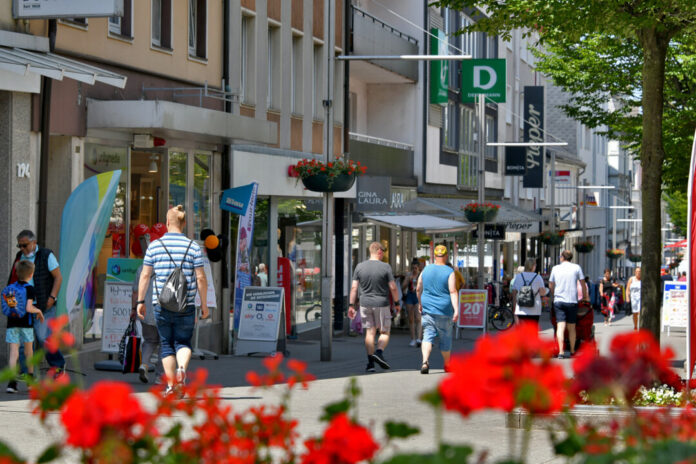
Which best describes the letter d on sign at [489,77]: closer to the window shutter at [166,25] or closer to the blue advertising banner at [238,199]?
the blue advertising banner at [238,199]

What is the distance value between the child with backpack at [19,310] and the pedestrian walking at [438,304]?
532 centimetres

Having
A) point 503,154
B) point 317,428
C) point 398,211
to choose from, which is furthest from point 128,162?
point 503,154

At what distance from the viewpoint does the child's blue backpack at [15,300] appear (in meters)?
11.9

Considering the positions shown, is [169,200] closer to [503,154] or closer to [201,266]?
[201,266]

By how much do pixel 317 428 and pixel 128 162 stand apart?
8.01 meters

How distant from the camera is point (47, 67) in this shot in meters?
12.8

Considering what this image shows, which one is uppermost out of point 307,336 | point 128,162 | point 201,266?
point 128,162

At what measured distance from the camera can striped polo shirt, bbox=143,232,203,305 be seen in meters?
11.5

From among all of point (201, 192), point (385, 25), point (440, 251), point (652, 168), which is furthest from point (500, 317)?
point (652, 168)

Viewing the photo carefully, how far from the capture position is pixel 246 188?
18.9 metres

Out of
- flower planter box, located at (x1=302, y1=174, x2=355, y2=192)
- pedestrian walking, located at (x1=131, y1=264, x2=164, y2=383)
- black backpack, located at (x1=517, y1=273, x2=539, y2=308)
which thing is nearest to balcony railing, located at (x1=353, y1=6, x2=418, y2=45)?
flower planter box, located at (x1=302, y1=174, x2=355, y2=192)

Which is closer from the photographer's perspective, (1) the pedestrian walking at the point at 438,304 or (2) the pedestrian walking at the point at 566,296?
(1) the pedestrian walking at the point at 438,304

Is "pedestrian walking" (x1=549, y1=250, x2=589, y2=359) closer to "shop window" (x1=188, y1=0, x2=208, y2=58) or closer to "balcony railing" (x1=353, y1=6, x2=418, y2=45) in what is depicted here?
"shop window" (x1=188, y1=0, x2=208, y2=58)

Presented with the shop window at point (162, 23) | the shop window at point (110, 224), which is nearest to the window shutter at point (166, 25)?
the shop window at point (162, 23)
